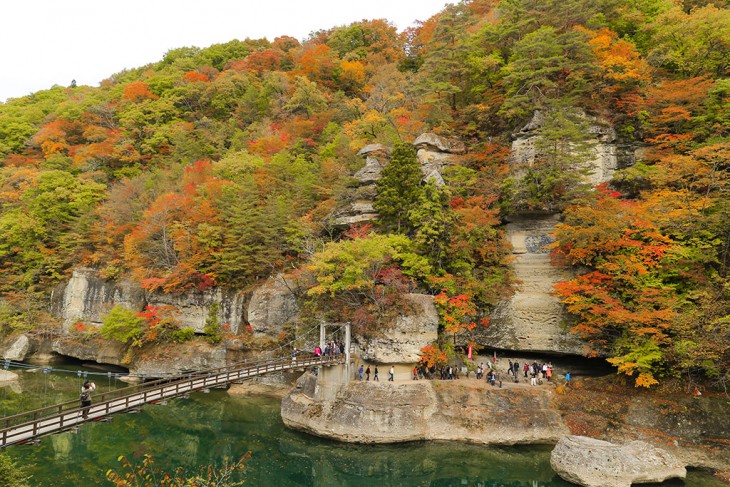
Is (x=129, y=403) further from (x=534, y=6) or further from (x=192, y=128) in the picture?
(x=192, y=128)

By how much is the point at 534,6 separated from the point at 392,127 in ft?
43.5

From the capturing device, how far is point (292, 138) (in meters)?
38.1

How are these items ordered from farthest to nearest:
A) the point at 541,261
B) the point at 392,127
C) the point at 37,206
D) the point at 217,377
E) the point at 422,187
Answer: the point at 37,206
the point at 392,127
the point at 422,187
the point at 541,261
the point at 217,377

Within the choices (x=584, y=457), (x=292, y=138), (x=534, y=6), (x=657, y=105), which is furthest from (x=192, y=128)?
(x=584, y=457)

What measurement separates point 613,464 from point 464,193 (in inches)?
629

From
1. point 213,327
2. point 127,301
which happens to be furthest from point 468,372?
point 127,301

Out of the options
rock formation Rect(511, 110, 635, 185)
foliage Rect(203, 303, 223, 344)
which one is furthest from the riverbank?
rock formation Rect(511, 110, 635, 185)

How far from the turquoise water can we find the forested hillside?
623cm

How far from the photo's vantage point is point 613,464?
14.7 meters

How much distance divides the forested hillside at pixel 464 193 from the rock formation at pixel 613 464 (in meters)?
3.28

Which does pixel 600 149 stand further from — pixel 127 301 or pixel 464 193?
pixel 127 301

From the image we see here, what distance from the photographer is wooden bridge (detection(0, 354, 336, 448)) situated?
1176 centimetres

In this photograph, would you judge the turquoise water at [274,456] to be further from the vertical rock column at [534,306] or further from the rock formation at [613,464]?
the vertical rock column at [534,306]

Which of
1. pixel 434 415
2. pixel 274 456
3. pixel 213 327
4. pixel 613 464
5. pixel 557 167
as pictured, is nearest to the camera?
pixel 613 464
